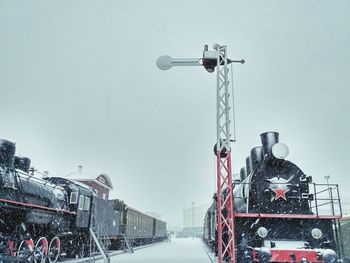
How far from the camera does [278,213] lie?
27.0ft

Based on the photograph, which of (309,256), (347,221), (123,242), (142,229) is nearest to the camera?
(309,256)

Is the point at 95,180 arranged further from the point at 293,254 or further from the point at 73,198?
the point at 293,254

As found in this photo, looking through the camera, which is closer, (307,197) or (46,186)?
(307,197)

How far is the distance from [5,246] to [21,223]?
3.81 ft

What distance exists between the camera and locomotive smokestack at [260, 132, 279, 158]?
28.3 ft

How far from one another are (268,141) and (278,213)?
186 centimetres

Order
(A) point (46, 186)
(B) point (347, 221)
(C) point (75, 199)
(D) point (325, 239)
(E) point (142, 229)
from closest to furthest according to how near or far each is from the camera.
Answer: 1. (D) point (325, 239)
2. (A) point (46, 186)
3. (C) point (75, 199)
4. (B) point (347, 221)
5. (E) point (142, 229)

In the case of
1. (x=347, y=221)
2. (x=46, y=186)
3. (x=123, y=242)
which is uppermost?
(x=46, y=186)

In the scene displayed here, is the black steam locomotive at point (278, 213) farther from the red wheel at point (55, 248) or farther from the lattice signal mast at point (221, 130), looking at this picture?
the red wheel at point (55, 248)

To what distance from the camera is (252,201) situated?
333 inches

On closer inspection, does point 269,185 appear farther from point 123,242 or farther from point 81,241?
point 123,242

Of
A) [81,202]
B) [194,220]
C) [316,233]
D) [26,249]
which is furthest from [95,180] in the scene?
[194,220]

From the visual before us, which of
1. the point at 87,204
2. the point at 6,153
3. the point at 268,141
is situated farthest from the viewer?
the point at 87,204

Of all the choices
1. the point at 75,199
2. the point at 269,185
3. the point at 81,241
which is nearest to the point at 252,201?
the point at 269,185
